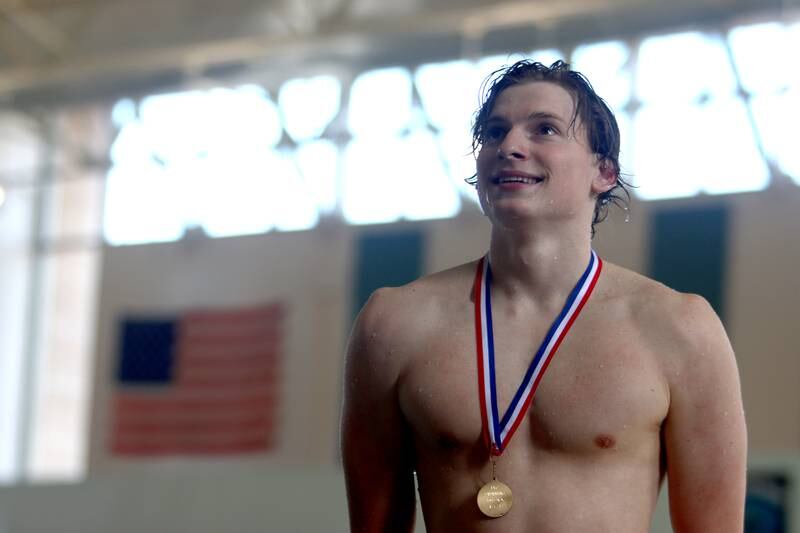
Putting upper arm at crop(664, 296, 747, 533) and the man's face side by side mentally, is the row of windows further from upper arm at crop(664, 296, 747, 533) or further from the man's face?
upper arm at crop(664, 296, 747, 533)

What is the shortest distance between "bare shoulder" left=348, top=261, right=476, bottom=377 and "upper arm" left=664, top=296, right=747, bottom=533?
1.93 ft

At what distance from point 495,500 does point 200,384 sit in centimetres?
1786

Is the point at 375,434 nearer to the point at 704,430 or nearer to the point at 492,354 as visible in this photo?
the point at 492,354

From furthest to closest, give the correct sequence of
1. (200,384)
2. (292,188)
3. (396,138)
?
(292,188) → (200,384) → (396,138)

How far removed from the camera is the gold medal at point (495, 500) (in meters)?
3.09

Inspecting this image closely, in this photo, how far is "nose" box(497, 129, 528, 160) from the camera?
10.3ft

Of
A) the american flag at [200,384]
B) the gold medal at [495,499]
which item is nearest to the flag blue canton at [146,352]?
the american flag at [200,384]

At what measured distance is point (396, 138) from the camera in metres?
19.8

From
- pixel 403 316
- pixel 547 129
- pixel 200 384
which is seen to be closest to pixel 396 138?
pixel 200 384

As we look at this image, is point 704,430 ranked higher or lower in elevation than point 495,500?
higher

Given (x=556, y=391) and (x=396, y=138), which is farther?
(x=396, y=138)

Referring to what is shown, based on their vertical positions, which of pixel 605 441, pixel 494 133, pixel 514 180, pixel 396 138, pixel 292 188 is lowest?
pixel 605 441

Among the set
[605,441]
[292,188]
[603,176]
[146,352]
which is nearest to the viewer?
[605,441]

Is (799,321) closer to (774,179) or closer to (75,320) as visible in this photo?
(774,179)
